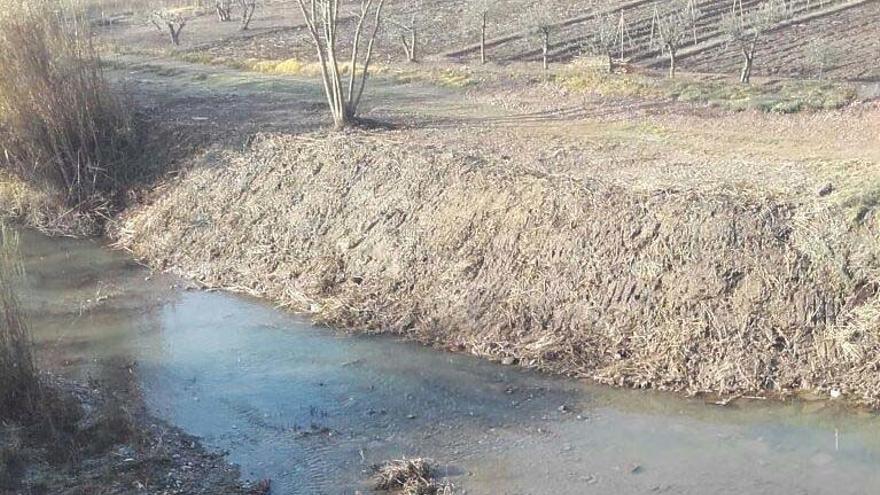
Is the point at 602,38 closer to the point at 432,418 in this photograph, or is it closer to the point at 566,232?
the point at 566,232

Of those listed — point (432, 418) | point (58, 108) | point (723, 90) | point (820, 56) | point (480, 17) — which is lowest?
point (432, 418)

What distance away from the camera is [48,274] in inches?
671

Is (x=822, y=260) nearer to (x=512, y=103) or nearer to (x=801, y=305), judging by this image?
(x=801, y=305)

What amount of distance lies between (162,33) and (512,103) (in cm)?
2116

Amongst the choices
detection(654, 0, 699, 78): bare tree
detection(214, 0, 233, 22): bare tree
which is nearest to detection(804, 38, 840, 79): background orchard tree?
detection(654, 0, 699, 78): bare tree

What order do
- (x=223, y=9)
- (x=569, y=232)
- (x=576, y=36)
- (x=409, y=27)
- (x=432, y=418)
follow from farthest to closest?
(x=223, y=9) → (x=409, y=27) → (x=576, y=36) → (x=569, y=232) → (x=432, y=418)

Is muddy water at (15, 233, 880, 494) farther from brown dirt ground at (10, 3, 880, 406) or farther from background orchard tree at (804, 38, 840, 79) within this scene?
background orchard tree at (804, 38, 840, 79)

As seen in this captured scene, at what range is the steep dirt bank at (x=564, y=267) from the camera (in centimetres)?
1140

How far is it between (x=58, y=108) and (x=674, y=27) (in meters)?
14.7

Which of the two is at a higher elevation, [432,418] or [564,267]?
[564,267]

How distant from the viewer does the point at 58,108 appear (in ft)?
60.9

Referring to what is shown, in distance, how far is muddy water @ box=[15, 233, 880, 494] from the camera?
9648mm

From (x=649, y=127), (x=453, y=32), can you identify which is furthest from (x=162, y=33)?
(x=649, y=127)

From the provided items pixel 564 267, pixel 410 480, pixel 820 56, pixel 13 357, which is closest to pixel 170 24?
pixel 820 56
